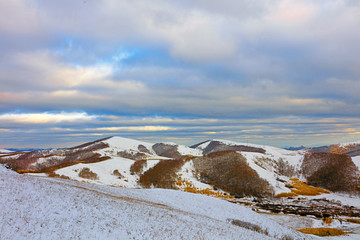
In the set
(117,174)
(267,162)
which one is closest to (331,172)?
(267,162)

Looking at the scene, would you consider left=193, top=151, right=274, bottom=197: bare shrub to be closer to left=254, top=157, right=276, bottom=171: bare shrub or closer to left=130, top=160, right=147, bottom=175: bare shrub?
left=254, top=157, right=276, bottom=171: bare shrub

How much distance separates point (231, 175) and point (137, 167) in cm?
5284

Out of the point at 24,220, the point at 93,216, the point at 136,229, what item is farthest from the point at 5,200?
the point at 136,229

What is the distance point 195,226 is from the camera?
872 inches

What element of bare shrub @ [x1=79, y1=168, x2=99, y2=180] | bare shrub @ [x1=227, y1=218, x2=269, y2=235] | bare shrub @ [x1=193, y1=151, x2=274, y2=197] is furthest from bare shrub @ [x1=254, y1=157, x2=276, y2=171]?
bare shrub @ [x1=227, y1=218, x2=269, y2=235]

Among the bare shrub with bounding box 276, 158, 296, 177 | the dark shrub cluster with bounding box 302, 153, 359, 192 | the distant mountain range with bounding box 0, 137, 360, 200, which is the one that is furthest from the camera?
the bare shrub with bounding box 276, 158, 296, 177

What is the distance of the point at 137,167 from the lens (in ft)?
396

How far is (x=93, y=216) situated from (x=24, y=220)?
4806 mm

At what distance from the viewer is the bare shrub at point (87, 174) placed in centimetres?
9422

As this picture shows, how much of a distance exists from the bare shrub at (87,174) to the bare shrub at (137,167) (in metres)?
21.9

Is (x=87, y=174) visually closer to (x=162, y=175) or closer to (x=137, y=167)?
(x=137, y=167)

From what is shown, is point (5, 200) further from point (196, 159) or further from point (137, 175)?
point (196, 159)

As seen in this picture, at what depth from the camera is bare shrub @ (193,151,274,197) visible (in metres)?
95.9

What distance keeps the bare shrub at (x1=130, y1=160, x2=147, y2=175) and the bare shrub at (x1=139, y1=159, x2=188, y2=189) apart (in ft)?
15.6
